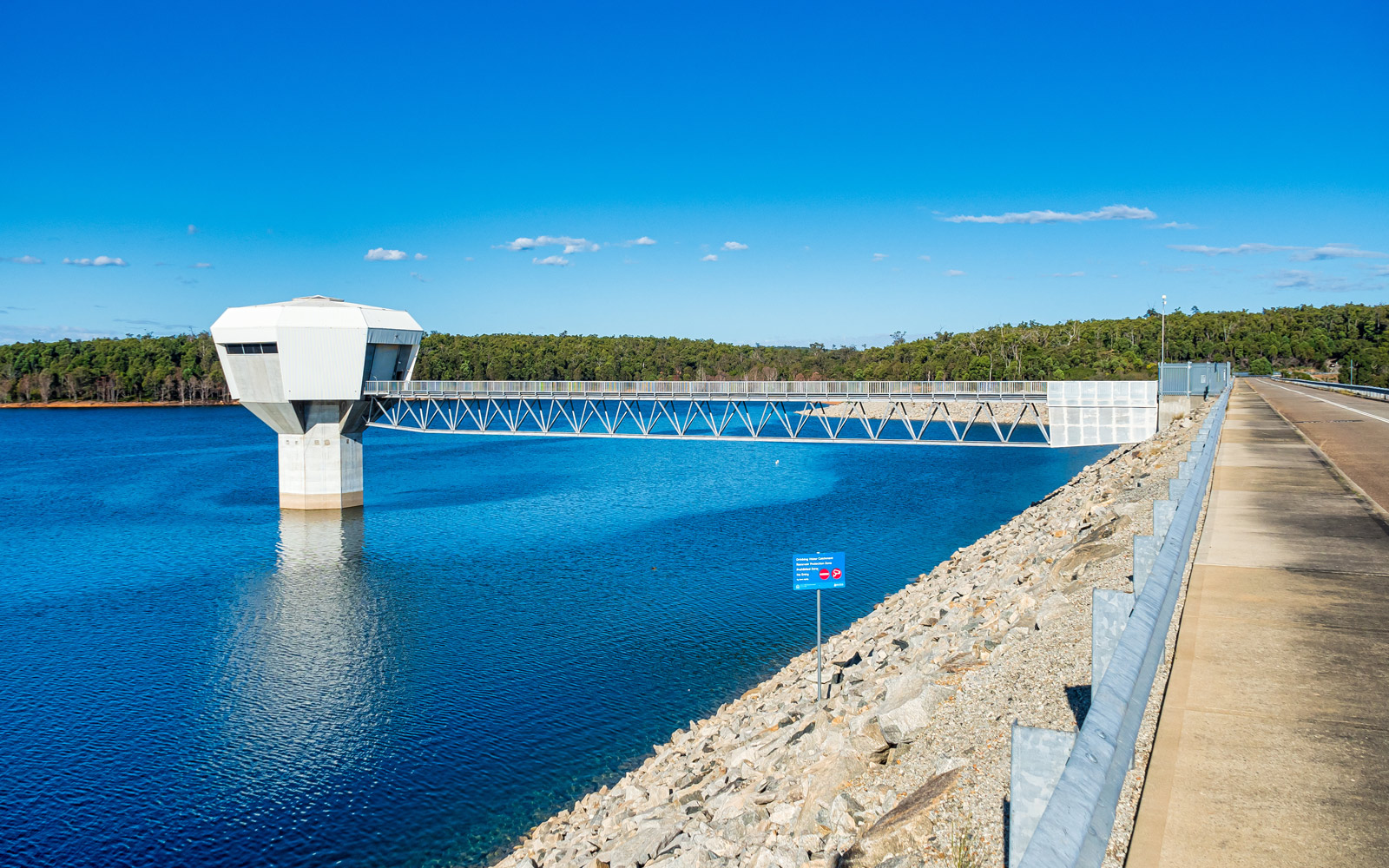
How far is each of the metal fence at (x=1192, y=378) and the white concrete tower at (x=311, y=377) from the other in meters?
48.4

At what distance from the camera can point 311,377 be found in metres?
58.0

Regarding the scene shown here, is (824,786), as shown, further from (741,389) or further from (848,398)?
(741,389)

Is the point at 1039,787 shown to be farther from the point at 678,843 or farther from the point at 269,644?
Result: the point at 269,644

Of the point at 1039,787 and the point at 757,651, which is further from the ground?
the point at 1039,787

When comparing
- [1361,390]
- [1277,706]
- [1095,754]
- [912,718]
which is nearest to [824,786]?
[912,718]

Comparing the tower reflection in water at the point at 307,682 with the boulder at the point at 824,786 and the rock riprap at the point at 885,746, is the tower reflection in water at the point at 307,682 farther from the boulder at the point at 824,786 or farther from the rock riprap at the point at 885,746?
the boulder at the point at 824,786

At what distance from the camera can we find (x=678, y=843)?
12.8 metres

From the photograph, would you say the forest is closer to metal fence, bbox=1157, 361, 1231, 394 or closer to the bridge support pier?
metal fence, bbox=1157, 361, 1231, 394

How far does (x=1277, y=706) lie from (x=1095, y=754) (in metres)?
4.96

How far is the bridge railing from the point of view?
48219 millimetres

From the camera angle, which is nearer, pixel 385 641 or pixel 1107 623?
pixel 1107 623

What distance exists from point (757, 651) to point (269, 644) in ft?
57.7

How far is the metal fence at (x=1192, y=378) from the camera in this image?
5250 cm

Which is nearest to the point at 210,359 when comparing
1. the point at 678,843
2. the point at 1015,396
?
the point at 1015,396
